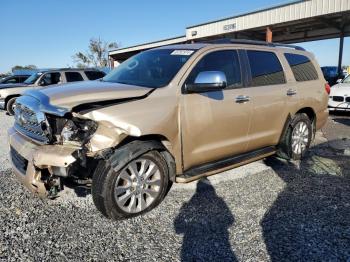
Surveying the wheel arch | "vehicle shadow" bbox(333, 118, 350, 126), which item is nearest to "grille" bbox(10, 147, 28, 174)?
the wheel arch

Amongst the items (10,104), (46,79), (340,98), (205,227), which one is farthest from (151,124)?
(10,104)

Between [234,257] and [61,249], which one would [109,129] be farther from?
[234,257]

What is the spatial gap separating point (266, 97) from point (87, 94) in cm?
261

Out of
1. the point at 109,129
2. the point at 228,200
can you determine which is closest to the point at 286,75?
the point at 228,200

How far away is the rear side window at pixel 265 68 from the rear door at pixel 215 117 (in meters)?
0.30

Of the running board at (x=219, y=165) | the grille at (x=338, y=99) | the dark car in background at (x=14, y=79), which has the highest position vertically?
the dark car in background at (x=14, y=79)

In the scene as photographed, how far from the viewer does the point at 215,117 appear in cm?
409

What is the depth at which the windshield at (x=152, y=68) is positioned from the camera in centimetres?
398

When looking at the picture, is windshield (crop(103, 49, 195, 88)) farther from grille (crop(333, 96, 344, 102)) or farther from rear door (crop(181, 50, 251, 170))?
grille (crop(333, 96, 344, 102))

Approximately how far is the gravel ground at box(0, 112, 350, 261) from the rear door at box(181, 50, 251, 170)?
57 centimetres

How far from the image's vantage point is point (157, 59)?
4441 millimetres

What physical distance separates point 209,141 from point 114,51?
36.3 meters

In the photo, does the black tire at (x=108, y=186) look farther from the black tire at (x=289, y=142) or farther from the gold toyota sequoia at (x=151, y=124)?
the black tire at (x=289, y=142)

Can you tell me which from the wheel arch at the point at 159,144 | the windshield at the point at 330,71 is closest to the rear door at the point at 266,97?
the wheel arch at the point at 159,144
